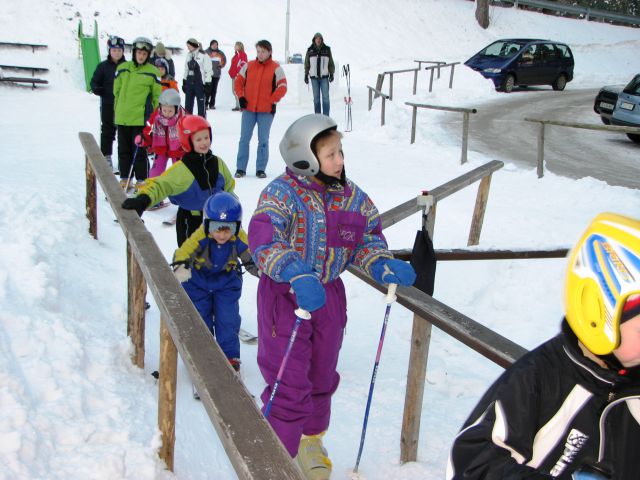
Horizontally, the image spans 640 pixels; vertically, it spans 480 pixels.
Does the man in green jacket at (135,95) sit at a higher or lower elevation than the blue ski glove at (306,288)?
higher

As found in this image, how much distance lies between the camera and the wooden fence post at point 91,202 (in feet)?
21.7

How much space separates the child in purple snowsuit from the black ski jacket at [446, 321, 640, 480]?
1.28 meters

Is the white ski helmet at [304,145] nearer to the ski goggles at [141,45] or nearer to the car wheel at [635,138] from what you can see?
the ski goggles at [141,45]

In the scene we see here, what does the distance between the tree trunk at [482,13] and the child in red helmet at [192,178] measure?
3259 cm

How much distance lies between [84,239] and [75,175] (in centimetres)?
259

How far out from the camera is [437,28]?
32.8 metres

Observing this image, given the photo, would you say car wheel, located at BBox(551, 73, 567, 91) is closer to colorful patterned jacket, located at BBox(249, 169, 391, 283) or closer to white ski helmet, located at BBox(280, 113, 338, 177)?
colorful patterned jacket, located at BBox(249, 169, 391, 283)

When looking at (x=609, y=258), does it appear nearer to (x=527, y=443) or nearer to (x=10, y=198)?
(x=527, y=443)

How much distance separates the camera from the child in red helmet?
494 cm

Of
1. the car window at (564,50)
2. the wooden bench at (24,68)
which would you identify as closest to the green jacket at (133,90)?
the wooden bench at (24,68)

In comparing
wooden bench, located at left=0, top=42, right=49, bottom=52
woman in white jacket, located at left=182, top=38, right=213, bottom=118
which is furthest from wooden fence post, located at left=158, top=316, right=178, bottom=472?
wooden bench, located at left=0, top=42, right=49, bottom=52

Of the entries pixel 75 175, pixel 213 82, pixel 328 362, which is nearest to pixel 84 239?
pixel 75 175

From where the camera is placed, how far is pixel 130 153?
335 inches

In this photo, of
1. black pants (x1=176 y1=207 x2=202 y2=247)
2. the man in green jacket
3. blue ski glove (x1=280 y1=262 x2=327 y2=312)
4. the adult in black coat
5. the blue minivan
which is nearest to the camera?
blue ski glove (x1=280 y1=262 x2=327 y2=312)
